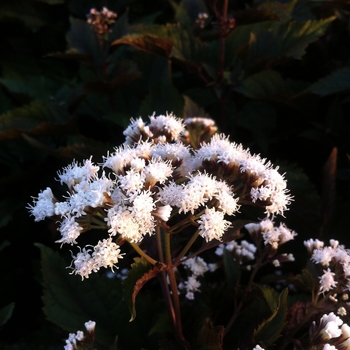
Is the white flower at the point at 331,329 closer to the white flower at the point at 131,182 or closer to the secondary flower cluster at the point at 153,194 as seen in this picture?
the secondary flower cluster at the point at 153,194

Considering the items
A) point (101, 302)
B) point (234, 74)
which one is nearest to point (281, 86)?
point (234, 74)

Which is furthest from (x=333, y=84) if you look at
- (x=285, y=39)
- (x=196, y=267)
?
(x=196, y=267)

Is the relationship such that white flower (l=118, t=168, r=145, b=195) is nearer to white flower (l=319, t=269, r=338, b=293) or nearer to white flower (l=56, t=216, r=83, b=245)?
white flower (l=56, t=216, r=83, b=245)

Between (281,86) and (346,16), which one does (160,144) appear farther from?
(346,16)

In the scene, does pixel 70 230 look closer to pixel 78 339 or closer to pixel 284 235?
pixel 78 339

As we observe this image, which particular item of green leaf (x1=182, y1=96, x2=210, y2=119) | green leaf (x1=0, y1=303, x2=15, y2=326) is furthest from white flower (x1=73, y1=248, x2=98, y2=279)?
green leaf (x1=182, y1=96, x2=210, y2=119)

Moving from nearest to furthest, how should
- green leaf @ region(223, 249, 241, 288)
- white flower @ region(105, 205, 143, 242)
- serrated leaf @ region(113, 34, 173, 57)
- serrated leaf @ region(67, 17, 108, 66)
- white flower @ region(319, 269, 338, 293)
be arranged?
white flower @ region(105, 205, 143, 242)
white flower @ region(319, 269, 338, 293)
green leaf @ region(223, 249, 241, 288)
serrated leaf @ region(113, 34, 173, 57)
serrated leaf @ region(67, 17, 108, 66)
